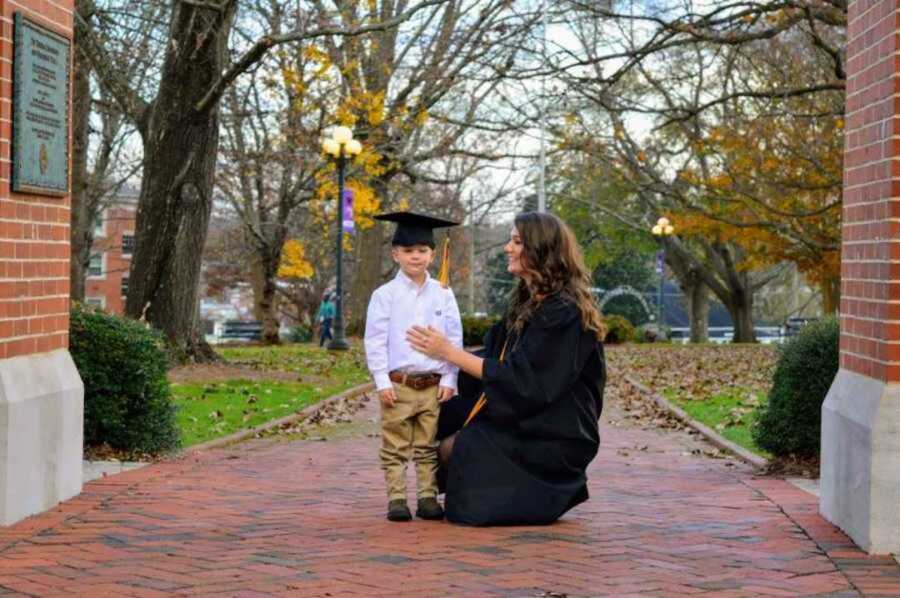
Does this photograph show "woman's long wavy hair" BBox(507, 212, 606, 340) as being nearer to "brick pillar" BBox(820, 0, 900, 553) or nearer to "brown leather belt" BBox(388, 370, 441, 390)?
"brown leather belt" BBox(388, 370, 441, 390)

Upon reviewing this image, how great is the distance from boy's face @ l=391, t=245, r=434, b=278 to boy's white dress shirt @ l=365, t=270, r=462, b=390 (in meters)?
0.06

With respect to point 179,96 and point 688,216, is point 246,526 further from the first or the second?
point 688,216

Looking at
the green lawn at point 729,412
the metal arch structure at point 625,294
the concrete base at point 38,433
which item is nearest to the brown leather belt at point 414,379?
the concrete base at point 38,433

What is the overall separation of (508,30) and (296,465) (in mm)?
14417

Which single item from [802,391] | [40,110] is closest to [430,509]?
[40,110]

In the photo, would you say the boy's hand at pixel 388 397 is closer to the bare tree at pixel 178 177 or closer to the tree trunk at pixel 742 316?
the bare tree at pixel 178 177

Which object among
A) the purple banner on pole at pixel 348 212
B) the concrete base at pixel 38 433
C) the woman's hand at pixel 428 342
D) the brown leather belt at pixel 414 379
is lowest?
the concrete base at pixel 38 433

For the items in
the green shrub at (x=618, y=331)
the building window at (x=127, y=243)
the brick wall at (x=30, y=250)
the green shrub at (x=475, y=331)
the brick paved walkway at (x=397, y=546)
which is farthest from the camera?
the building window at (x=127, y=243)

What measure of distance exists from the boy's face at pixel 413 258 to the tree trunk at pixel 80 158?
14198 mm

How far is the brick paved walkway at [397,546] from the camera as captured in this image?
5922 millimetres

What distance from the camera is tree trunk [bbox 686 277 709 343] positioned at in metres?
49.6

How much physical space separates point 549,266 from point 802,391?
3193mm

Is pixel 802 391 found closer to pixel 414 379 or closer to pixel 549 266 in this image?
pixel 549 266

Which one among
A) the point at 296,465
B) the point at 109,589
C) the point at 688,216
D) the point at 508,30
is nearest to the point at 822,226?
the point at 688,216
